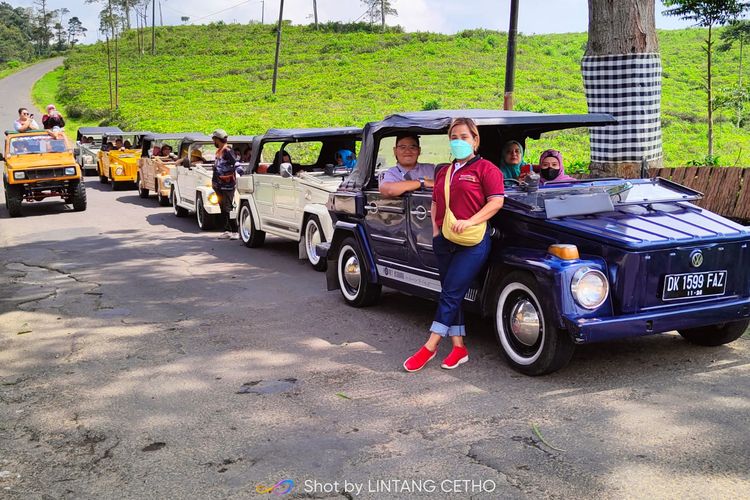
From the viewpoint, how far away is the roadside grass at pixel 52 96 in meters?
56.5

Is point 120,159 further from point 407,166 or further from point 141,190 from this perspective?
point 407,166

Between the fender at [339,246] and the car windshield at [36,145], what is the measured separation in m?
12.7

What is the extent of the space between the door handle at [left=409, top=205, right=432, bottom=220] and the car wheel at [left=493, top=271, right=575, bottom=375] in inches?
45.6

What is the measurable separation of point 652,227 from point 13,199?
15247mm

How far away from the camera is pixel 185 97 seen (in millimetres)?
64125

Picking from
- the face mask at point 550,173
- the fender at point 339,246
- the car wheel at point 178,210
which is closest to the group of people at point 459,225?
the face mask at point 550,173

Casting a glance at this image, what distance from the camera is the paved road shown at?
55781 millimetres

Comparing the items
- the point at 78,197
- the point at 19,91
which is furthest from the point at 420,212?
the point at 19,91

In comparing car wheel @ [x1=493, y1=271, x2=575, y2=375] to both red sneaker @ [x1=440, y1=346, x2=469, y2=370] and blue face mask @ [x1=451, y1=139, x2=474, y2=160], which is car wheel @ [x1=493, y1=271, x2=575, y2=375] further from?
blue face mask @ [x1=451, y1=139, x2=474, y2=160]

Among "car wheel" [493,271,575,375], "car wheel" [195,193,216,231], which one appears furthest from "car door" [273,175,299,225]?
"car wheel" [493,271,575,375]

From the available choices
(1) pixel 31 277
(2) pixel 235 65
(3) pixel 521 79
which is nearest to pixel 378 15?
(2) pixel 235 65

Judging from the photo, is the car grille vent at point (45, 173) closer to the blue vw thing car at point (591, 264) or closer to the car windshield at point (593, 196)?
the blue vw thing car at point (591, 264)

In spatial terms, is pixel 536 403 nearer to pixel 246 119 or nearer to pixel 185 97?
pixel 246 119

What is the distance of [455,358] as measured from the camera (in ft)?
19.4
